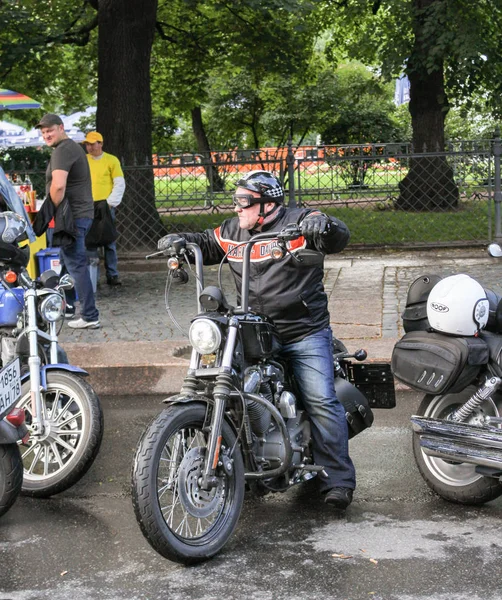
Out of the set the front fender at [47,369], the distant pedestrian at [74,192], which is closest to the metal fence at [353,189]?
the distant pedestrian at [74,192]

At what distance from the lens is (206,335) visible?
14.0ft

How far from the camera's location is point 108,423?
6.76m

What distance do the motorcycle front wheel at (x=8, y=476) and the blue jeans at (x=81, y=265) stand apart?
14.6 feet

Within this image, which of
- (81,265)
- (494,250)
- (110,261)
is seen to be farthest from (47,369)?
(110,261)

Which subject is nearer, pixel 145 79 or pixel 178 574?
pixel 178 574

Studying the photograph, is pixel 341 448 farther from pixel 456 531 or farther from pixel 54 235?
pixel 54 235

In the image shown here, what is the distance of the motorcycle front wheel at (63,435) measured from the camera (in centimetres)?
518

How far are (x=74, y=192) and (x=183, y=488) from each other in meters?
5.25

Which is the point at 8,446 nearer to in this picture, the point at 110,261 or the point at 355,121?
the point at 110,261

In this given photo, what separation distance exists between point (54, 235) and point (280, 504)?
449 cm

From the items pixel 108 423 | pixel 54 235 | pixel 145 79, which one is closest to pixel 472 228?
pixel 145 79

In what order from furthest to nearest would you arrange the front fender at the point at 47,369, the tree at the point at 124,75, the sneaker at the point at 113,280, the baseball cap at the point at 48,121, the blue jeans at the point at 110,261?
the tree at the point at 124,75 < the sneaker at the point at 113,280 < the blue jeans at the point at 110,261 < the baseball cap at the point at 48,121 < the front fender at the point at 47,369

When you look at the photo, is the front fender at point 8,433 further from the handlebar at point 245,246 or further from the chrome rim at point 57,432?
the handlebar at point 245,246

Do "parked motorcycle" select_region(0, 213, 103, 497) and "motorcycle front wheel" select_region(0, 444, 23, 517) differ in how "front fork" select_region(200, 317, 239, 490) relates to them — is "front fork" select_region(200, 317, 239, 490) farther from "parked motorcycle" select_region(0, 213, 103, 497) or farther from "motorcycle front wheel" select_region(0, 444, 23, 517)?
"parked motorcycle" select_region(0, 213, 103, 497)
